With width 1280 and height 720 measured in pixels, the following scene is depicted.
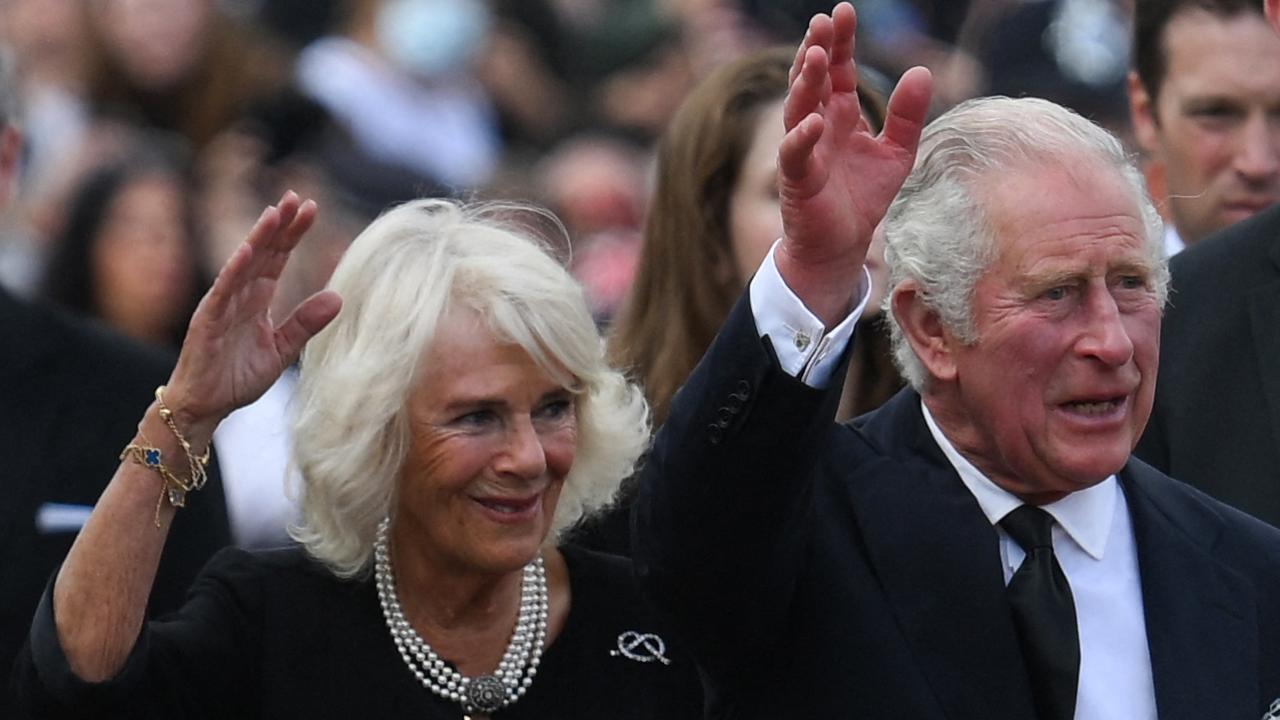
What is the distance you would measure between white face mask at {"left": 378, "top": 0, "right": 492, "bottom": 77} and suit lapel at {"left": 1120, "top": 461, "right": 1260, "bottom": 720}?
17.7ft

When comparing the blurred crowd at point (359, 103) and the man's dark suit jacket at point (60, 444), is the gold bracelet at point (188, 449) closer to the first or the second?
the man's dark suit jacket at point (60, 444)

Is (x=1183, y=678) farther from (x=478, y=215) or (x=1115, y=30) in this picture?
(x=1115, y=30)

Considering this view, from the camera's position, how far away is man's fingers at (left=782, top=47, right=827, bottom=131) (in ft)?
9.44

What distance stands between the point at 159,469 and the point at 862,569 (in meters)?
1.06

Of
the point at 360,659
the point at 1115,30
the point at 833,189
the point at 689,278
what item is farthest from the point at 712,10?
the point at 833,189

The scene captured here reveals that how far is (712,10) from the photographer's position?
9.48m

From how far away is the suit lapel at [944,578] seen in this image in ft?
10.4

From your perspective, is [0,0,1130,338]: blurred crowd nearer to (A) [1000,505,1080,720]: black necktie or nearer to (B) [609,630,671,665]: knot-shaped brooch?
(B) [609,630,671,665]: knot-shaped brooch

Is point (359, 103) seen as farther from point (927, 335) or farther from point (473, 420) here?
point (927, 335)

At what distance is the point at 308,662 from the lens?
3.74m

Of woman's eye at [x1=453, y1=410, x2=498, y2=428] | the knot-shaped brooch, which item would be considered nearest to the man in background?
the knot-shaped brooch

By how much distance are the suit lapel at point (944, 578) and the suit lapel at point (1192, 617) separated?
0.74 feet

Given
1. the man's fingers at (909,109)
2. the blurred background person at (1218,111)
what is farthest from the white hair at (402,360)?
the blurred background person at (1218,111)

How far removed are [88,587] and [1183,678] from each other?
1554 mm
